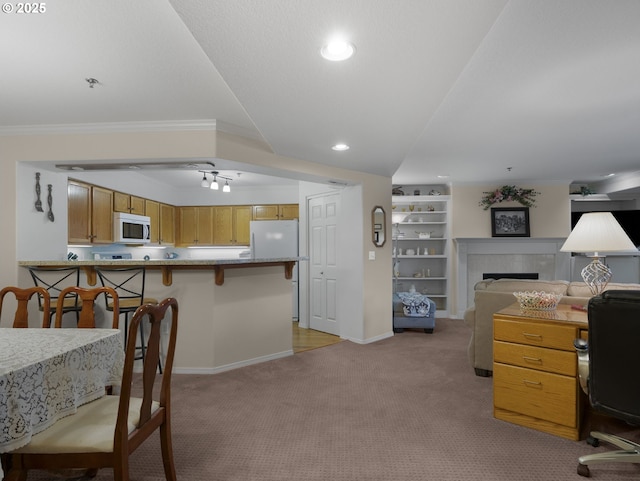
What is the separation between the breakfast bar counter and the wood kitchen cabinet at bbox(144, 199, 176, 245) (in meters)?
2.36

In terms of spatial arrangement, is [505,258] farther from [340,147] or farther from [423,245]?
[340,147]

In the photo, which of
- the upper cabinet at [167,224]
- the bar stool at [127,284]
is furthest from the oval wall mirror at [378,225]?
the upper cabinet at [167,224]

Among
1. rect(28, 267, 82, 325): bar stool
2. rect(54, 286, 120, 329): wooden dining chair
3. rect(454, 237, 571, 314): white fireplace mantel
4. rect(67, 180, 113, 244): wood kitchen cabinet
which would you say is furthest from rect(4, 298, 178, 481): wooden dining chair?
rect(454, 237, 571, 314): white fireplace mantel

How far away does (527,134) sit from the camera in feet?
12.0

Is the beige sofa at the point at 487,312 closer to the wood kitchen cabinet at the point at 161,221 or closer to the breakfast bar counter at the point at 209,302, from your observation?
the breakfast bar counter at the point at 209,302

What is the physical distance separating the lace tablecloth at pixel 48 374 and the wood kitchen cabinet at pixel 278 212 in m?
4.59

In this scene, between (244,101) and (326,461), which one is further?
(244,101)

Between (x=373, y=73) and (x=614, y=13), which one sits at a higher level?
(x=614, y=13)

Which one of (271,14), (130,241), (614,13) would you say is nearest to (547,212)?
(614,13)

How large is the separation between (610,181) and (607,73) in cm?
484

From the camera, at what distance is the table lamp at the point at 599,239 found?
2.40 metres

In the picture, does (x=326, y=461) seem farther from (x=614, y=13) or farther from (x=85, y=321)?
(x=614, y=13)

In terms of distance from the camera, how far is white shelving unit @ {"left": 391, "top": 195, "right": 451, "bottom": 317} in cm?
634

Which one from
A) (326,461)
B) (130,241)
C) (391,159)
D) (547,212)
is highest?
(391,159)
